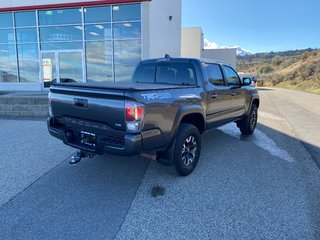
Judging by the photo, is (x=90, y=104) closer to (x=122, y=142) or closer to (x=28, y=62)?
(x=122, y=142)

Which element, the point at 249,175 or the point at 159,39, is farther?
the point at 159,39

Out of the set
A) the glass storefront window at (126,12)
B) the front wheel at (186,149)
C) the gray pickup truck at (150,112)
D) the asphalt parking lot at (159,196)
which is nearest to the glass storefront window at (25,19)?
the glass storefront window at (126,12)

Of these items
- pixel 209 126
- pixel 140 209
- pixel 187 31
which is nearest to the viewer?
pixel 140 209

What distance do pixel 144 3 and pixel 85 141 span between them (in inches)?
460

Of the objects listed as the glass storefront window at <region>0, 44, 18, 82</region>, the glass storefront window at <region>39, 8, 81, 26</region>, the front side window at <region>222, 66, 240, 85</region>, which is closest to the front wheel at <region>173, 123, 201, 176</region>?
the front side window at <region>222, 66, 240, 85</region>

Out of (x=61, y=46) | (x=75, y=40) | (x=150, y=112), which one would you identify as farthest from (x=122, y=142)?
(x=61, y=46)

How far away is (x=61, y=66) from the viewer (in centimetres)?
1566

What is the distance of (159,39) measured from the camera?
16094mm

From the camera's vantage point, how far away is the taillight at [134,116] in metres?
3.16

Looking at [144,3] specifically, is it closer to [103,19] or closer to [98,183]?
[103,19]

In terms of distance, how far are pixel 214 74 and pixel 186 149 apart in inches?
72.0

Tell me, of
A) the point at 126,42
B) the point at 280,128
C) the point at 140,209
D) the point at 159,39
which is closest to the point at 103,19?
the point at 126,42

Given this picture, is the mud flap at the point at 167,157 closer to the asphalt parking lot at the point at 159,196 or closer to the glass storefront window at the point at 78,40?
the asphalt parking lot at the point at 159,196

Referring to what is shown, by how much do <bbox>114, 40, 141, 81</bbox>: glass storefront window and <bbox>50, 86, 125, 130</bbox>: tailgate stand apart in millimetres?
10588
